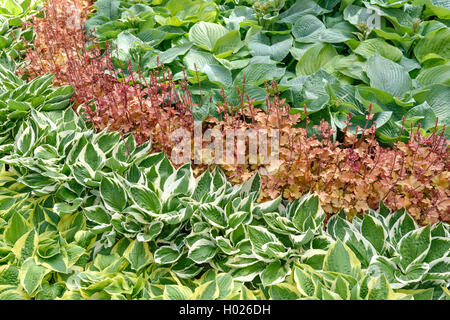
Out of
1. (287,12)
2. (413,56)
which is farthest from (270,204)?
(287,12)

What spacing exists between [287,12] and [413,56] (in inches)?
34.4

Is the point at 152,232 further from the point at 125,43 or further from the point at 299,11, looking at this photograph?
the point at 299,11

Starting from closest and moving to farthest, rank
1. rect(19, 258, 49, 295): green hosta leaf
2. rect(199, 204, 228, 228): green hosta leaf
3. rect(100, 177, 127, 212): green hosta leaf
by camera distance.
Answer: rect(19, 258, 49, 295): green hosta leaf → rect(199, 204, 228, 228): green hosta leaf → rect(100, 177, 127, 212): green hosta leaf

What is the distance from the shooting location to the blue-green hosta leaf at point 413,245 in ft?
5.16

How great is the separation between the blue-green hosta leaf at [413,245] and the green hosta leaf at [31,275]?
1332 millimetres

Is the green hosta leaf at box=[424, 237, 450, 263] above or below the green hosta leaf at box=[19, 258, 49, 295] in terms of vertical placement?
above

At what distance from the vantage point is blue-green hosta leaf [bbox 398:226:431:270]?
157 centimetres

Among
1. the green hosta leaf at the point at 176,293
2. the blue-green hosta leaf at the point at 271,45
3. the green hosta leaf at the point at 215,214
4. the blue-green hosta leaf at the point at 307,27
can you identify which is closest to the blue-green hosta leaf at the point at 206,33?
the blue-green hosta leaf at the point at 271,45

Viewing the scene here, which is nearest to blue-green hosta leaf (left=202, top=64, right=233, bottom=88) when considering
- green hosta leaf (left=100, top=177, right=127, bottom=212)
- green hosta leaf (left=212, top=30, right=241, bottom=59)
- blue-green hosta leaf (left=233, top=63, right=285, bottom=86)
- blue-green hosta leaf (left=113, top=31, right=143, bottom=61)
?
blue-green hosta leaf (left=233, top=63, right=285, bottom=86)

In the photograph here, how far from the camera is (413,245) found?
5.24ft

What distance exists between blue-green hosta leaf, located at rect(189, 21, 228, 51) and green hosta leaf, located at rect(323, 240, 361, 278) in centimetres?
165

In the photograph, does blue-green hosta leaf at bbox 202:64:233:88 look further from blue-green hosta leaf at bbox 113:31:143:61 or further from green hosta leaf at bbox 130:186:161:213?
green hosta leaf at bbox 130:186:161:213

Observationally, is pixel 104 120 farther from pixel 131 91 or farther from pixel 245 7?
pixel 245 7

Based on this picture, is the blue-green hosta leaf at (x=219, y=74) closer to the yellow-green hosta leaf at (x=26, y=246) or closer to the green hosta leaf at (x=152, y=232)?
the green hosta leaf at (x=152, y=232)
